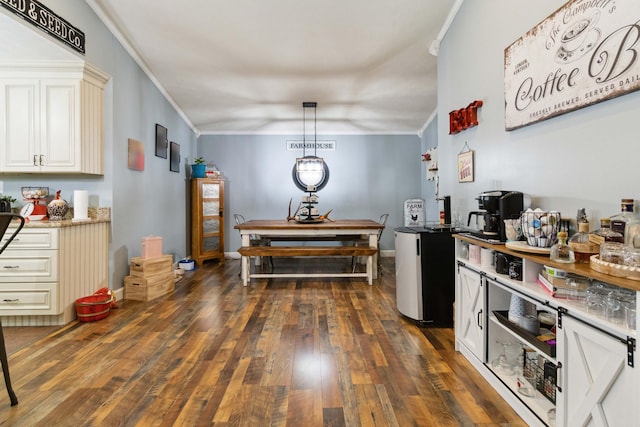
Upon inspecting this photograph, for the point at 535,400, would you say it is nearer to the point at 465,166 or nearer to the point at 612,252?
the point at 612,252

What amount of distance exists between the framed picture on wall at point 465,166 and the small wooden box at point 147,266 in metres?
3.57

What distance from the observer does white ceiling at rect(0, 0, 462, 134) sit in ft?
10.9

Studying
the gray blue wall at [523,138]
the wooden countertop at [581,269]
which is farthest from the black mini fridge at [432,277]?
the wooden countertop at [581,269]

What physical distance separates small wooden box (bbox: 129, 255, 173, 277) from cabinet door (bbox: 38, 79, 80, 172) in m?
1.21

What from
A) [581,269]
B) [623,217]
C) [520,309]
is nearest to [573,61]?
[623,217]

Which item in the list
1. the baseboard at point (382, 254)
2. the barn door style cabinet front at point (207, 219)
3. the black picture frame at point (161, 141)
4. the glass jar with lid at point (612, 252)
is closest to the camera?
the glass jar with lid at point (612, 252)

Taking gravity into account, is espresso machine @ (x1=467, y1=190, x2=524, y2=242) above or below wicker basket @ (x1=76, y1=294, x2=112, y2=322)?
above

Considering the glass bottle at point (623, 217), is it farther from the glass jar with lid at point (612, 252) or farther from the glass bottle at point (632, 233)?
the glass jar with lid at point (612, 252)

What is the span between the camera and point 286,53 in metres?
4.06

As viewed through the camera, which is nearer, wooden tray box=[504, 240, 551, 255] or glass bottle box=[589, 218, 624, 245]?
glass bottle box=[589, 218, 624, 245]

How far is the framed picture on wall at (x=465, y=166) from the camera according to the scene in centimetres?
306

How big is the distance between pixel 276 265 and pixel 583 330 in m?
5.16

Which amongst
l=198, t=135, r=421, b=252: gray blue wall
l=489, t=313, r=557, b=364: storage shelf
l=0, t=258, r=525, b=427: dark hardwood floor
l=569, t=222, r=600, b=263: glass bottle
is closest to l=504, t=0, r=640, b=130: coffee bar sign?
l=569, t=222, r=600, b=263: glass bottle

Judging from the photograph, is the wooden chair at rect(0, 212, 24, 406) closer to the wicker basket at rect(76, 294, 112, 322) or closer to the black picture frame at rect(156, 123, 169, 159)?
the wicker basket at rect(76, 294, 112, 322)
